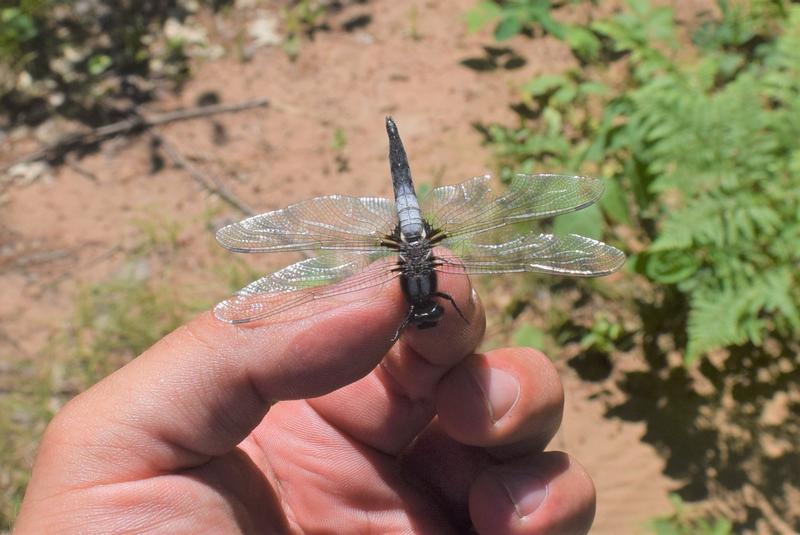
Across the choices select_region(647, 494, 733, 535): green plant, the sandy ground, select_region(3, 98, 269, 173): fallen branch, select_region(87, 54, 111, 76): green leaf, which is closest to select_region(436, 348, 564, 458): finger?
select_region(647, 494, 733, 535): green plant

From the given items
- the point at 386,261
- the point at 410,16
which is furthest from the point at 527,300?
the point at 410,16

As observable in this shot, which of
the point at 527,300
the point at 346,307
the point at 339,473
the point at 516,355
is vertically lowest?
the point at 527,300

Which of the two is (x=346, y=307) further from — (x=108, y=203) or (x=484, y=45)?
(x=484, y=45)

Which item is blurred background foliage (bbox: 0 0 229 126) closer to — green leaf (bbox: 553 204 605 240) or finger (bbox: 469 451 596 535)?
green leaf (bbox: 553 204 605 240)

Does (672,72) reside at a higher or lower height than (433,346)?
higher

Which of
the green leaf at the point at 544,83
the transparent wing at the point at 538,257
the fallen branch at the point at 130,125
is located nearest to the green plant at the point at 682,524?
the transparent wing at the point at 538,257
